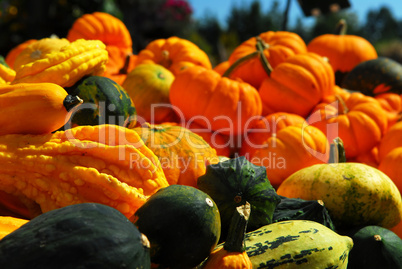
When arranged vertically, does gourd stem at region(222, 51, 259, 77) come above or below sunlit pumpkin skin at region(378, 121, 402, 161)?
above

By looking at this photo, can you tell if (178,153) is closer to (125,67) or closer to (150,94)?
(150,94)

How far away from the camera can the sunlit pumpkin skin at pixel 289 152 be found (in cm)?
269

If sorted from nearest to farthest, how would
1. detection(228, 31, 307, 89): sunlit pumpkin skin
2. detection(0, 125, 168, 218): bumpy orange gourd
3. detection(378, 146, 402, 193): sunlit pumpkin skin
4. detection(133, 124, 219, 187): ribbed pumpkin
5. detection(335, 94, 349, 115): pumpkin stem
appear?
detection(0, 125, 168, 218): bumpy orange gourd, detection(133, 124, 219, 187): ribbed pumpkin, detection(378, 146, 402, 193): sunlit pumpkin skin, detection(335, 94, 349, 115): pumpkin stem, detection(228, 31, 307, 89): sunlit pumpkin skin

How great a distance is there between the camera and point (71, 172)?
5.04 feet

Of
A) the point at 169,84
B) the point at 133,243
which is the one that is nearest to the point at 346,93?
the point at 169,84

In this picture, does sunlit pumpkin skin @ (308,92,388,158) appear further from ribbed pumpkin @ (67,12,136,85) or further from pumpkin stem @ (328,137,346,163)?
ribbed pumpkin @ (67,12,136,85)

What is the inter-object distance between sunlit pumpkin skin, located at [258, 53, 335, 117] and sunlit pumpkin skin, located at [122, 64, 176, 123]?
0.87 metres

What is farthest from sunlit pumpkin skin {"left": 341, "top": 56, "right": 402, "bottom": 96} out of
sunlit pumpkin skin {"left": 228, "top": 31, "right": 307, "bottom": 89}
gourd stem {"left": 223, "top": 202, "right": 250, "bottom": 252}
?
gourd stem {"left": 223, "top": 202, "right": 250, "bottom": 252}

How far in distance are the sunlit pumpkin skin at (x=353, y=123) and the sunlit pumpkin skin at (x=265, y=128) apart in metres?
0.23

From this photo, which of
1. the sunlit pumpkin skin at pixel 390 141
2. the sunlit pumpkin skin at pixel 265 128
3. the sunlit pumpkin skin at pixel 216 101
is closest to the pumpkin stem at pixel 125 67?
the sunlit pumpkin skin at pixel 216 101

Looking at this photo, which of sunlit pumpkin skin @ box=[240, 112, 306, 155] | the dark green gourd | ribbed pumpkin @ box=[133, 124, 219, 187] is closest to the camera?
the dark green gourd

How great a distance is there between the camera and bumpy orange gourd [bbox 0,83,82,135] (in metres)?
1.62

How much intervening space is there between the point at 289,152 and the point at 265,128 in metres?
0.45

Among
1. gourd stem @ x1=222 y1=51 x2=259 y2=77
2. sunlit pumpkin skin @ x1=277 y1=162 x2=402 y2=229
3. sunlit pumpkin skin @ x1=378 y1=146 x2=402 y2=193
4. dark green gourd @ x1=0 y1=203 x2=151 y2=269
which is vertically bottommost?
sunlit pumpkin skin @ x1=378 y1=146 x2=402 y2=193
